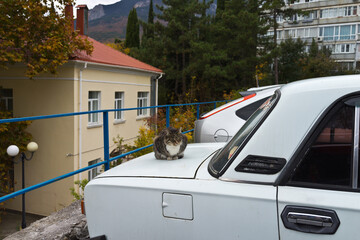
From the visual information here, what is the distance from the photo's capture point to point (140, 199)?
1.80 metres

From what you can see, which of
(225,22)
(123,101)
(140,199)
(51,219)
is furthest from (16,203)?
(225,22)

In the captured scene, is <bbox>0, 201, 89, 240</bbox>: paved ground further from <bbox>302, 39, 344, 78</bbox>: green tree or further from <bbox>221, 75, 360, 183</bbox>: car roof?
<bbox>302, 39, 344, 78</bbox>: green tree

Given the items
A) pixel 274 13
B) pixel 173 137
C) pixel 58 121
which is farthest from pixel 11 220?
pixel 274 13

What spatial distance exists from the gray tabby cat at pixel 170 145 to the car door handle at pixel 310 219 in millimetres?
1354

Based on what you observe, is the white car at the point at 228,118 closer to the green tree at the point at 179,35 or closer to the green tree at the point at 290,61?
the green tree at the point at 179,35

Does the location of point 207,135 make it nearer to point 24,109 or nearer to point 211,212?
point 211,212

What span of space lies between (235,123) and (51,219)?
289 cm

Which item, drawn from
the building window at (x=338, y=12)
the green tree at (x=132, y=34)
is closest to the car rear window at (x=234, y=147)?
the green tree at (x=132, y=34)

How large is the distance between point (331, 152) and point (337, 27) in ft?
170

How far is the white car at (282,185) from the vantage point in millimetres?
1432

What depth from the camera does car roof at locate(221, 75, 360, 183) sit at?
154 cm

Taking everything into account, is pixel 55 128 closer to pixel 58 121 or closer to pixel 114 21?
pixel 58 121

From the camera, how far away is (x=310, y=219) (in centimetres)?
141

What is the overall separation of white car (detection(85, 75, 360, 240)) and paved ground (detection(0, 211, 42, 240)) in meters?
17.3
